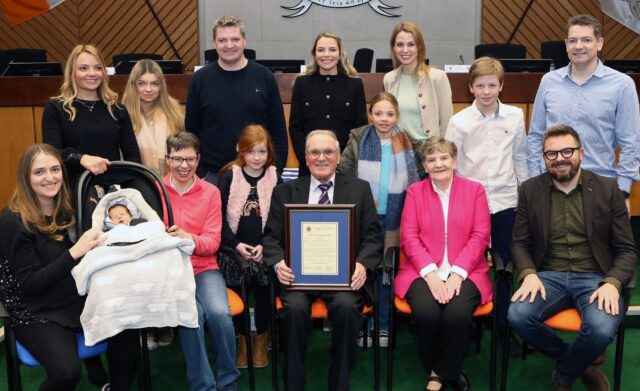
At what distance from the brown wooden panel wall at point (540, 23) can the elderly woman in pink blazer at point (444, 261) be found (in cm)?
734

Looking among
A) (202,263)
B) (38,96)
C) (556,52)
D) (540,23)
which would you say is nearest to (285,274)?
(202,263)

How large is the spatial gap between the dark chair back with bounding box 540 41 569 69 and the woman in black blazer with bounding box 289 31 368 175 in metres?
4.46

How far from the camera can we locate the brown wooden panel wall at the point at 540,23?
33.3 feet

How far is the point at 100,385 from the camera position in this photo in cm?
350

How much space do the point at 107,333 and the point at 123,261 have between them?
334 mm

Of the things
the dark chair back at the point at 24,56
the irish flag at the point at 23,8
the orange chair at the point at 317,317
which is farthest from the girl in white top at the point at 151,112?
the irish flag at the point at 23,8

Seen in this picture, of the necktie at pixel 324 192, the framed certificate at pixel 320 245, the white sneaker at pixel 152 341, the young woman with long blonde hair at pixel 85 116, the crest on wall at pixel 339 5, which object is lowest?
the white sneaker at pixel 152 341

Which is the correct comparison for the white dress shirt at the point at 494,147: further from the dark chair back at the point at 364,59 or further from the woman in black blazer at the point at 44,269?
the dark chair back at the point at 364,59

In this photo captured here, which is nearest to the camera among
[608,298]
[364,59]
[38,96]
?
[608,298]

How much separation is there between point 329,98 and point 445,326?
168 centimetres

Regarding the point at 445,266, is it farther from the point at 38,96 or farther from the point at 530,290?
the point at 38,96

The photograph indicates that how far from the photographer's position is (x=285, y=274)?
332cm

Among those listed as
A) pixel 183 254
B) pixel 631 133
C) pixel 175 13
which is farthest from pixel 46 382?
pixel 175 13

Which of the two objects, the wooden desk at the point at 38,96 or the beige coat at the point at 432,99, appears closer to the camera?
the beige coat at the point at 432,99
